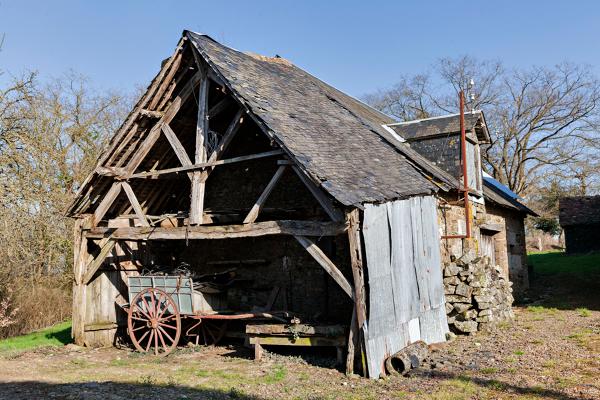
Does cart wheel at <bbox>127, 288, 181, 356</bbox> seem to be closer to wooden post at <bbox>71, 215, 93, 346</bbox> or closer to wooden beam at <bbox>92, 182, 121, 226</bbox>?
wooden post at <bbox>71, 215, 93, 346</bbox>

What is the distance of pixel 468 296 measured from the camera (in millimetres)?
11273

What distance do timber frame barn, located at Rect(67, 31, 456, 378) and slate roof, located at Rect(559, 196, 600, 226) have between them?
54.1 feet

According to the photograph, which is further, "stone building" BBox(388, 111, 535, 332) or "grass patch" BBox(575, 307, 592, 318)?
"grass patch" BBox(575, 307, 592, 318)

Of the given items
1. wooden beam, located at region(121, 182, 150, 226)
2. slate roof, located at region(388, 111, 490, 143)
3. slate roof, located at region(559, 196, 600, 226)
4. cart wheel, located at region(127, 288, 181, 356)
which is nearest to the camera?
cart wheel, located at region(127, 288, 181, 356)

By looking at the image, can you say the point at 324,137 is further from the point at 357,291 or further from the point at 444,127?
the point at 444,127

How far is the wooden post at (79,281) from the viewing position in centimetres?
1125

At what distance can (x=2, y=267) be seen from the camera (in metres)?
13.6

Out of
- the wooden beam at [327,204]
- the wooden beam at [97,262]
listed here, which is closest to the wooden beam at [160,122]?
the wooden beam at [97,262]

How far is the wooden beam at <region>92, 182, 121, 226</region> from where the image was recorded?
445 inches

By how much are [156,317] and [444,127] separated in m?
9.19

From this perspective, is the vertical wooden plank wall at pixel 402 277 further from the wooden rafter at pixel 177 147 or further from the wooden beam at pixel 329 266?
the wooden rafter at pixel 177 147

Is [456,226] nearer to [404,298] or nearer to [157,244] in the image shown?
[404,298]

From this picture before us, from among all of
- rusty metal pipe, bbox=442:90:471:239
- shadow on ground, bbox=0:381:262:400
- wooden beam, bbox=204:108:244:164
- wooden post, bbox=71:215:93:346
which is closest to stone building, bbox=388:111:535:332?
rusty metal pipe, bbox=442:90:471:239

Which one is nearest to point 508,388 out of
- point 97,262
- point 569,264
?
point 97,262
